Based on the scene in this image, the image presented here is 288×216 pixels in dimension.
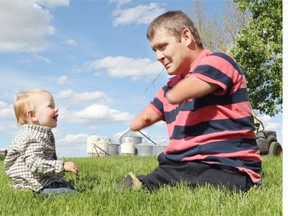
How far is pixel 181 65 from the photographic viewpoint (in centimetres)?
388

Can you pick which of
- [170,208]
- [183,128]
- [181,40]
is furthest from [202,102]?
[170,208]

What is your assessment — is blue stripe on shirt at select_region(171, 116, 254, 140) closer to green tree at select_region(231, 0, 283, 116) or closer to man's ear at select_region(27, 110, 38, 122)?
man's ear at select_region(27, 110, 38, 122)

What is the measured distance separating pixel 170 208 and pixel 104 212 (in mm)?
450

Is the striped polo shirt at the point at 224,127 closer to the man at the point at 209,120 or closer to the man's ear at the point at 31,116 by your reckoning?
the man at the point at 209,120

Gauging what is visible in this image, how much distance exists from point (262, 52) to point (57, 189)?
17.3 meters

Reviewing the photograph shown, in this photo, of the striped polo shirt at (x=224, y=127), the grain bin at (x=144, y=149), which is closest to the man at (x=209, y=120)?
the striped polo shirt at (x=224, y=127)

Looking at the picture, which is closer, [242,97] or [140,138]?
[242,97]

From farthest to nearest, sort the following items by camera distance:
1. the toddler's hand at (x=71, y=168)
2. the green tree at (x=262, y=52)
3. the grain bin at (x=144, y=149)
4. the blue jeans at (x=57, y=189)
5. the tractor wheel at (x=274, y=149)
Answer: the grain bin at (x=144, y=149) < the green tree at (x=262, y=52) < the tractor wheel at (x=274, y=149) < the blue jeans at (x=57, y=189) < the toddler's hand at (x=71, y=168)

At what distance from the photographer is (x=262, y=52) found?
20.2 metres

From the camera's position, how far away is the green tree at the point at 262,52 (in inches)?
790

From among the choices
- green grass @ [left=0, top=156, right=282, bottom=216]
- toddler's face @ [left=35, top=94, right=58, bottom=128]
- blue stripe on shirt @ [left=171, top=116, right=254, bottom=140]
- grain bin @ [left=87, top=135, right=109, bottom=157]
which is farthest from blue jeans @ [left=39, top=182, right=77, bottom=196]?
grain bin @ [left=87, top=135, right=109, bottom=157]

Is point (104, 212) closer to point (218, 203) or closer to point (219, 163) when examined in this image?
point (218, 203)

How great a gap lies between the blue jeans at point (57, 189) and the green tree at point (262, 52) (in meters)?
16.5

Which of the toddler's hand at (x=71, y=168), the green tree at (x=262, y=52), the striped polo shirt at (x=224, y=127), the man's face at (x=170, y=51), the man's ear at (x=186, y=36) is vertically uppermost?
the green tree at (x=262, y=52)
